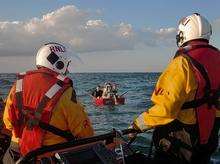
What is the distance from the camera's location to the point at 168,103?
5.21m

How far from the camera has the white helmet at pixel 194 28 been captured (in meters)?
5.73

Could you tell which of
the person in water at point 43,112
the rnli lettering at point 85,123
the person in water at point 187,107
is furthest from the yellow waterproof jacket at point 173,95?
the person in water at point 43,112

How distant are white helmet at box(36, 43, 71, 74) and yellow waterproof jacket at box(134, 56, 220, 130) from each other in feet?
4.11

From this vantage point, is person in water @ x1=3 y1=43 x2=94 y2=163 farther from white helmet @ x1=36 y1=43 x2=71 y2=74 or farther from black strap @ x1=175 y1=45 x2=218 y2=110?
black strap @ x1=175 y1=45 x2=218 y2=110

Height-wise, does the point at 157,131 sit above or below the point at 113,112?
above

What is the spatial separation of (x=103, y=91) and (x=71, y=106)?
116 feet

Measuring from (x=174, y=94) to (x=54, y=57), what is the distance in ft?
5.33

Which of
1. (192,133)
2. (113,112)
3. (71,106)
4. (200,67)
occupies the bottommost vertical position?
(113,112)

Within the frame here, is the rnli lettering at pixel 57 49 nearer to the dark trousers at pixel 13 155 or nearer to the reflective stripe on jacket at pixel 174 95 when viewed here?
the dark trousers at pixel 13 155

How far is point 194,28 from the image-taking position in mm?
5734

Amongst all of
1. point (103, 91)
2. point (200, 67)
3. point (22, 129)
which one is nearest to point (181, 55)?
point (200, 67)

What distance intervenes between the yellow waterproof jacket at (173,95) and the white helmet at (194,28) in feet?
1.55

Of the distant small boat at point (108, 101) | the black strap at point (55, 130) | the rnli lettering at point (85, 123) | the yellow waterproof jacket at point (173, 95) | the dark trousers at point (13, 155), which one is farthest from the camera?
the distant small boat at point (108, 101)

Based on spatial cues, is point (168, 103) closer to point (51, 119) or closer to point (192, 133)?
point (192, 133)
